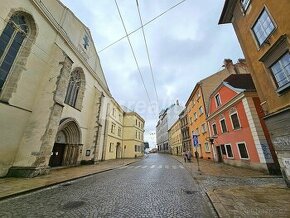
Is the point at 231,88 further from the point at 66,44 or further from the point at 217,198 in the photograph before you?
the point at 66,44

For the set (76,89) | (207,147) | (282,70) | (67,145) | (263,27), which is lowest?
(67,145)

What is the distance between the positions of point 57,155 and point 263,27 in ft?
60.3

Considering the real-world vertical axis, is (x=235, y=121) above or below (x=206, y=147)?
above

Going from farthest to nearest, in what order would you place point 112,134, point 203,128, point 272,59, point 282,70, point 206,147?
point 112,134 < point 203,128 < point 206,147 < point 272,59 < point 282,70

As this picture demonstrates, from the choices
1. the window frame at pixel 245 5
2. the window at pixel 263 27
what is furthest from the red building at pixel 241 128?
the window frame at pixel 245 5

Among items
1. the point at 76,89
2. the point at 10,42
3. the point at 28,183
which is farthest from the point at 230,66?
the point at 28,183

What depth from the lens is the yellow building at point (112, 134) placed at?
24.9 m

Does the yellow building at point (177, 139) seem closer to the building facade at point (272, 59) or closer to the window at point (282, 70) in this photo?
the building facade at point (272, 59)

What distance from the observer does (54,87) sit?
35.4 ft

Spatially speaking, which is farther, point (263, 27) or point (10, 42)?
point (10, 42)

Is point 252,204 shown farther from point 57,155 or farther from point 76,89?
point 76,89

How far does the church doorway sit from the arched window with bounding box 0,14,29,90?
5.92 meters

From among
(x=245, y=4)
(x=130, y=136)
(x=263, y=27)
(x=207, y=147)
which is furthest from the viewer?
(x=130, y=136)

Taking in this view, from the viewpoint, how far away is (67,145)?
15.2m
